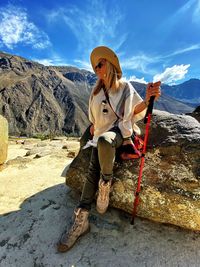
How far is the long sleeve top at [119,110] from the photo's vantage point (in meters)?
4.70

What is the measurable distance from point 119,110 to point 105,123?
1.33ft

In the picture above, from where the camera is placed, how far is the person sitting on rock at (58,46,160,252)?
4461 millimetres

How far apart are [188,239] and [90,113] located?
129 inches

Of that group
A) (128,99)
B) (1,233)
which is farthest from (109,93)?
(1,233)

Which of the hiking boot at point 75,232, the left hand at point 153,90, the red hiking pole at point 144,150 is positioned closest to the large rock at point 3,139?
the hiking boot at point 75,232

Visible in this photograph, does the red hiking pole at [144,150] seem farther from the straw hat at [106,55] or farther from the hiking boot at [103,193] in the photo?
the straw hat at [106,55]

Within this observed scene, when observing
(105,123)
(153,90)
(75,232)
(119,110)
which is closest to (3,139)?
(105,123)

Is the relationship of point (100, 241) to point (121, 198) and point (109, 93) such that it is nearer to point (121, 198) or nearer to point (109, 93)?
point (121, 198)

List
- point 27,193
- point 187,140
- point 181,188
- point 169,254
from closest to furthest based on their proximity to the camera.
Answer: point 169,254, point 181,188, point 187,140, point 27,193

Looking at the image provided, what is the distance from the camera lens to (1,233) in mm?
5043

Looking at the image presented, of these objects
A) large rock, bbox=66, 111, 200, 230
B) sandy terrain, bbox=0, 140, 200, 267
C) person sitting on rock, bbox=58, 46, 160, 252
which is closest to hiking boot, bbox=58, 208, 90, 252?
person sitting on rock, bbox=58, 46, 160, 252

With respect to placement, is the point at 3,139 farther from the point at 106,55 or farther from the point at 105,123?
the point at 106,55

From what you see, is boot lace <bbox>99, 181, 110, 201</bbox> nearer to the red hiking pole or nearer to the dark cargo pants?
the dark cargo pants

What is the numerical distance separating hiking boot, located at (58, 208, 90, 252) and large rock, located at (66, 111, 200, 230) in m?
0.85
